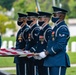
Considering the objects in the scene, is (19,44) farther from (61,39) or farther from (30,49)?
(61,39)

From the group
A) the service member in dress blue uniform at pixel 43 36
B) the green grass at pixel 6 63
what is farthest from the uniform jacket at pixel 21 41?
the green grass at pixel 6 63

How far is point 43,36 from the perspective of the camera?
363 inches

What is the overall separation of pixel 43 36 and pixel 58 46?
0.79 metres

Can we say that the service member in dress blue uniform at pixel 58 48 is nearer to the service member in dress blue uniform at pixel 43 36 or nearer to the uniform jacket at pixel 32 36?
the service member in dress blue uniform at pixel 43 36

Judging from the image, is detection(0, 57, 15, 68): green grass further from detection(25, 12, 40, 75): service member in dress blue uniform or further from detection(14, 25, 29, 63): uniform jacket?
detection(25, 12, 40, 75): service member in dress blue uniform

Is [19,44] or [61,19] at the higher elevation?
[61,19]

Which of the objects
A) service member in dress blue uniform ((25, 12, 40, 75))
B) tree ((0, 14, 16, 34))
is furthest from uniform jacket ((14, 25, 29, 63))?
tree ((0, 14, 16, 34))

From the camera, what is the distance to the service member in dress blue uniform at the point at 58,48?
8508mm

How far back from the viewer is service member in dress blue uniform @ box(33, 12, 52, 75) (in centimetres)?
920

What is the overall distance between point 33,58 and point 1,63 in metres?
9.81

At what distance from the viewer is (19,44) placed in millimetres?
10523

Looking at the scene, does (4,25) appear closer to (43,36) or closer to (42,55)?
(43,36)

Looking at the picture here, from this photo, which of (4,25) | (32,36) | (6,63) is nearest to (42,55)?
(32,36)

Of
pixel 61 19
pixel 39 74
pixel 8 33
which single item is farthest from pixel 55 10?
pixel 8 33
